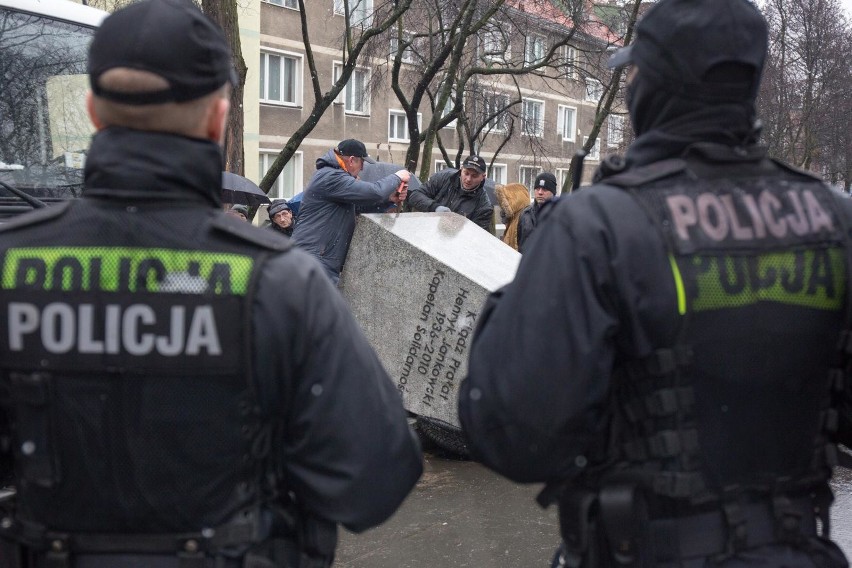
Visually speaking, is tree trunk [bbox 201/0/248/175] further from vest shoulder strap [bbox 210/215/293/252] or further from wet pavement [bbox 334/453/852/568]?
vest shoulder strap [bbox 210/215/293/252]

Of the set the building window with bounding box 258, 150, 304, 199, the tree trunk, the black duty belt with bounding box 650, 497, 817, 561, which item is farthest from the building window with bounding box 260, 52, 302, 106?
the black duty belt with bounding box 650, 497, 817, 561

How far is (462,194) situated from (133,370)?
6660mm

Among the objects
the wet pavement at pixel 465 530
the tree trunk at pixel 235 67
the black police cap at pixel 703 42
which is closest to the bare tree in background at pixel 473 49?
the tree trunk at pixel 235 67

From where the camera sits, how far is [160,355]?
180 cm

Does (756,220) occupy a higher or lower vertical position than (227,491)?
higher

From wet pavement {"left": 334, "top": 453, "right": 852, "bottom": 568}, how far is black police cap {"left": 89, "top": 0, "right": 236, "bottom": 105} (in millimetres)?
3186

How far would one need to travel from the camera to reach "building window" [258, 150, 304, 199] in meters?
28.1

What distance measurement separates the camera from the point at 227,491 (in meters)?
1.85

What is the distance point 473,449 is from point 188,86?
0.98 meters

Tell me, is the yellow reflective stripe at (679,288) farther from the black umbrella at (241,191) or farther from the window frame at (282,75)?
the window frame at (282,75)

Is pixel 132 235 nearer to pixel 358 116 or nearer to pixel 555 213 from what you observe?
pixel 555 213

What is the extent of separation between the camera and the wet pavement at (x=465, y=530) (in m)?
4.66

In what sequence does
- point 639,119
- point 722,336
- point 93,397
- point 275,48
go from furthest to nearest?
point 275,48 < point 639,119 < point 722,336 < point 93,397

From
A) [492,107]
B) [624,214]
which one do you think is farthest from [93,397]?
[492,107]
